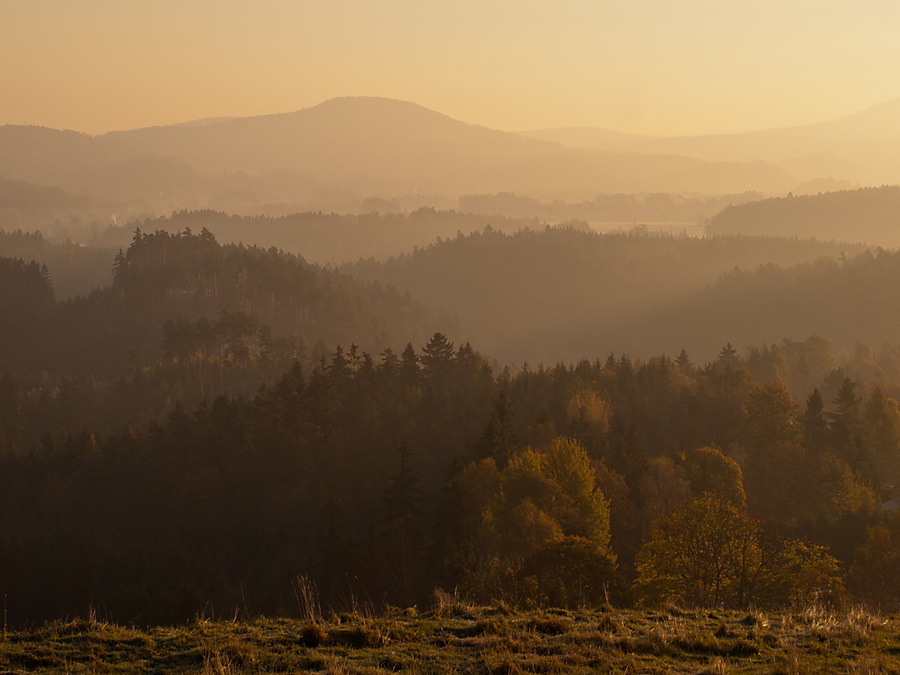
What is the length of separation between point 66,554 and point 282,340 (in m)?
76.9

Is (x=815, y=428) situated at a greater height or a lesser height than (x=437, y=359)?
lesser

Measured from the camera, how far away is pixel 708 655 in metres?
14.1

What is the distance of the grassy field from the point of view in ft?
43.7

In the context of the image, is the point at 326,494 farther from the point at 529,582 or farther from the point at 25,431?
the point at 25,431

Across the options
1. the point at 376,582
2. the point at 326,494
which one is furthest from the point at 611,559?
the point at 326,494

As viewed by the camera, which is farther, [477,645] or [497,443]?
[497,443]

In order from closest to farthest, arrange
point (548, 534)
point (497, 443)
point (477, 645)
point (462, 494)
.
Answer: point (477, 645), point (548, 534), point (462, 494), point (497, 443)

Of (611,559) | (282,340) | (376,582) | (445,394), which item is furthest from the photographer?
(282,340)

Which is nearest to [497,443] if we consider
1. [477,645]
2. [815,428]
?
[815,428]

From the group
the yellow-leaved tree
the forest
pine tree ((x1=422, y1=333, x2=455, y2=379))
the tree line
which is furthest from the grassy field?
pine tree ((x1=422, y1=333, x2=455, y2=379))

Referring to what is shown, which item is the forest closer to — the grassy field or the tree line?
the tree line

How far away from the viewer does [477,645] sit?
14711 millimetres

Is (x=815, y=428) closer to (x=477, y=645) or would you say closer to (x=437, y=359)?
(x=437, y=359)

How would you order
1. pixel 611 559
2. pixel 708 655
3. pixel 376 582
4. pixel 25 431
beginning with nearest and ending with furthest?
pixel 708 655 < pixel 611 559 < pixel 376 582 < pixel 25 431
